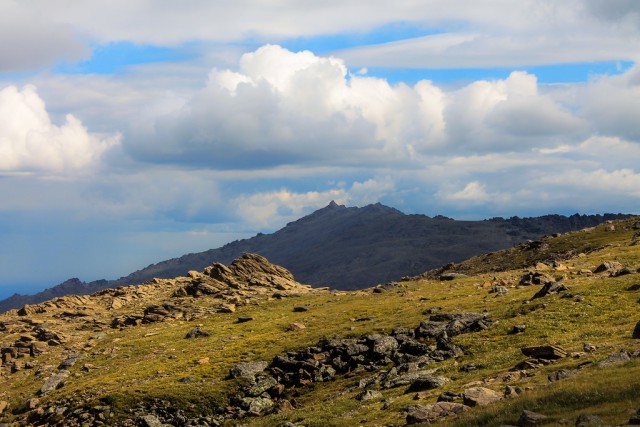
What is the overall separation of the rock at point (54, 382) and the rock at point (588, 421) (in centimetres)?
7522

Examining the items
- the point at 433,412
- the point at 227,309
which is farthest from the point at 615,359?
the point at 227,309

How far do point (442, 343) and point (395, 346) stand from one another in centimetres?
786

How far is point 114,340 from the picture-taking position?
11088 centimetres

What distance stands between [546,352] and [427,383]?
968 centimetres

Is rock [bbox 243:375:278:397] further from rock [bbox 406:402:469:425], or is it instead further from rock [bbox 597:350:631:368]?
rock [bbox 597:350:631:368]

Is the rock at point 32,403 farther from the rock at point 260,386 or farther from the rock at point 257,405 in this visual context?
the rock at point 257,405

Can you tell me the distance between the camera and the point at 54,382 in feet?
292

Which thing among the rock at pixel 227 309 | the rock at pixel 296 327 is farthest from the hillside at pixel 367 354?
the rock at pixel 296 327

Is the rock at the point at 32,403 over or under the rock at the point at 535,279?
under

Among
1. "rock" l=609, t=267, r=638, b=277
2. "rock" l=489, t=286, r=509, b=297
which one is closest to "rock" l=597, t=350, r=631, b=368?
"rock" l=609, t=267, r=638, b=277

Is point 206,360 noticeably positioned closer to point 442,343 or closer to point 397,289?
point 442,343

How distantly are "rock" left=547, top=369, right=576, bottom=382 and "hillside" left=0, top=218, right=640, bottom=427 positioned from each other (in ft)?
0.41

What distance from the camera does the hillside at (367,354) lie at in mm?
41531

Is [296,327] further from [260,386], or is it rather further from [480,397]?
[480,397]
